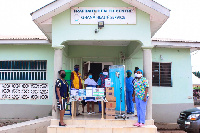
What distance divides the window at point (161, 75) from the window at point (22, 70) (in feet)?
18.6

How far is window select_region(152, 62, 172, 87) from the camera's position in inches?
475

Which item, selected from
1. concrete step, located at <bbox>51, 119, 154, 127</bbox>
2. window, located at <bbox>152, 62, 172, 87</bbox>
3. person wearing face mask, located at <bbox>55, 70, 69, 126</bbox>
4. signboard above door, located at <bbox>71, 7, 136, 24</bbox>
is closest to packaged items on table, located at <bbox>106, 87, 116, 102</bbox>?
concrete step, located at <bbox>51, 119, 154, 127</bbox>

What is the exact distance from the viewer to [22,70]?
1141 centimetres

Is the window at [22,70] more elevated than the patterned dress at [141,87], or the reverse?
the window at [22,70]

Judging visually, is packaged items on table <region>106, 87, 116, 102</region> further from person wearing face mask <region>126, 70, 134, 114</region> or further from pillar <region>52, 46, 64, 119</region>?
pillar <region>52, 46, 64, 119</region>

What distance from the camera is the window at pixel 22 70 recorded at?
11391 mm

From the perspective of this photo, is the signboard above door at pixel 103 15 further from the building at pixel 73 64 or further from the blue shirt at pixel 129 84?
the blue shirt at pixel 129 84

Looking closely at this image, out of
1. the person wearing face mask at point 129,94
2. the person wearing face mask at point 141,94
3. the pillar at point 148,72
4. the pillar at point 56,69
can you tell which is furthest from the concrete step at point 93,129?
the person wearing face mask at point 129,94

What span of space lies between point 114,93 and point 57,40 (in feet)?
9.24

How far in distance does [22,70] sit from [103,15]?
5631 mm

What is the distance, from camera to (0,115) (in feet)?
36.8

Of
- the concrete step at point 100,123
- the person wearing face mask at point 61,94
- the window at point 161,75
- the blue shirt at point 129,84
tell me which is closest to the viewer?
the person wearing face mask at point 61,94

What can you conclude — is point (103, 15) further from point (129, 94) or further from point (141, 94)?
point (129, 94)

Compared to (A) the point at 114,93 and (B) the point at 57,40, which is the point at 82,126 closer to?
(A) the point at 114,93
